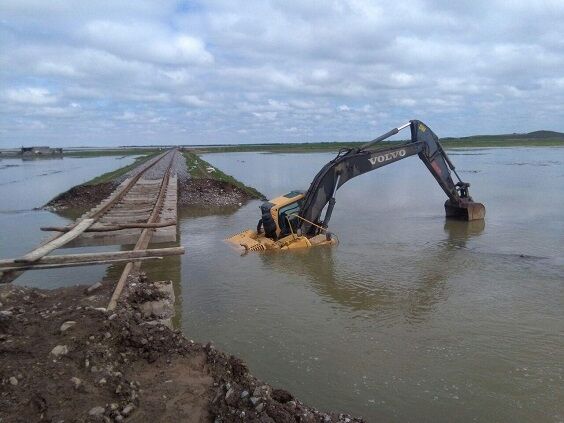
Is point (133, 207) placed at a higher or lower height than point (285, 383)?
higher

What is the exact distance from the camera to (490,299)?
890 centimetres

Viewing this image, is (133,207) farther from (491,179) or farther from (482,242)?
(491,179)

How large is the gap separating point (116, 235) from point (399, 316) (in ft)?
21.0

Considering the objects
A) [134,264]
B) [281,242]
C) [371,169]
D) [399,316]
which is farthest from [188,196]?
[399,316]

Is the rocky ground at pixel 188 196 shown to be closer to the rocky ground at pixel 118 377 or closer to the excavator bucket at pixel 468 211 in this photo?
the excavator bucket at pixel 468 211

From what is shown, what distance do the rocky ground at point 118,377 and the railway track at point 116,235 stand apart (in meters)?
0.87

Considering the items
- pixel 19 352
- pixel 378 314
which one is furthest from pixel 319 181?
pixel 19 352

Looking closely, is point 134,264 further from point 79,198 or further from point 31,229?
point 79,198

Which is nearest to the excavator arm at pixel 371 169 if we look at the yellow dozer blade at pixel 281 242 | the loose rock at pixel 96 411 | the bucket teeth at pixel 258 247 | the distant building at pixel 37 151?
the yellow dozer blade at pixel 281 242

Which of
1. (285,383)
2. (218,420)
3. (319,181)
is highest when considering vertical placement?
(319,181)

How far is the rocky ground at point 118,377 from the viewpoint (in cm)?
428

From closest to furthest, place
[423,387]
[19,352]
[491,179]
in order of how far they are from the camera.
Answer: [19,352] → [423,387] → [491,179]

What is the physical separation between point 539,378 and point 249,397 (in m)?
3.95

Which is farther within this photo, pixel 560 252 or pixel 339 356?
pixel 560 252
